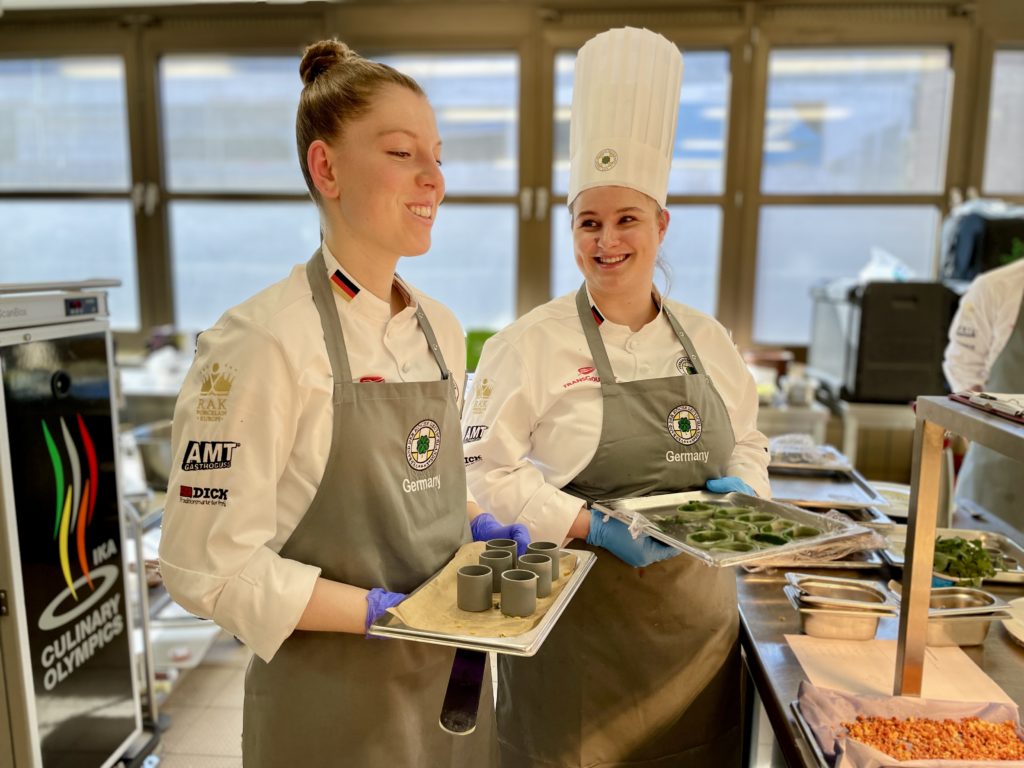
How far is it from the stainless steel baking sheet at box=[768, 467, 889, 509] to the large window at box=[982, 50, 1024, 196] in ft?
9.25

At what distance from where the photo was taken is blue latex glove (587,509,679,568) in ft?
4.80

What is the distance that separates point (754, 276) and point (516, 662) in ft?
10.9

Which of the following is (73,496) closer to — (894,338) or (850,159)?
(894,338)

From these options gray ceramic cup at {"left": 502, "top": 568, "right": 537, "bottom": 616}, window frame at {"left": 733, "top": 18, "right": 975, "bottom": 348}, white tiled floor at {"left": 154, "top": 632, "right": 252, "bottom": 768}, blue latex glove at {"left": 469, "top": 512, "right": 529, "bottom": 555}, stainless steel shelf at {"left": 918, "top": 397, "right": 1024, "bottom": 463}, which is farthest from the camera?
window frame at {"left": 733, "top": 18, "right": 975, "bottom": 348}

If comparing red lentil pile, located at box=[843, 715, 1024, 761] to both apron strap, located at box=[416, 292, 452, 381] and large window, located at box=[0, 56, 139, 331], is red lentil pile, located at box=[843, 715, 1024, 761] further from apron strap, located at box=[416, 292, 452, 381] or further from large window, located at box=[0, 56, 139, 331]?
large window, located at box=[0, 56, 139, 331]

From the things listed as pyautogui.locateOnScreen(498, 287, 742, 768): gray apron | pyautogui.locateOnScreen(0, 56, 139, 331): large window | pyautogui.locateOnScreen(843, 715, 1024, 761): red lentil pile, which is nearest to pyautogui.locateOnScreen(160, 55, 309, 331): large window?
pyautogui.locateOnScreen(0, 56, 139, 331): large window

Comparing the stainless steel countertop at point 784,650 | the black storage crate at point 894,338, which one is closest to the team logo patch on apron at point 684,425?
the stainless steel countertop at point 784,650

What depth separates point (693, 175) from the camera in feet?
14.5

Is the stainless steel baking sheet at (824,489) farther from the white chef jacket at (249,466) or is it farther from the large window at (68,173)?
the large window at (68,173)

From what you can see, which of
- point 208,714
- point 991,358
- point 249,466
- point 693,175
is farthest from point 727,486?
point 693,175

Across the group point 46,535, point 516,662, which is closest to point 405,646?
point 516,662

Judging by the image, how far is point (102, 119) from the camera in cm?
473

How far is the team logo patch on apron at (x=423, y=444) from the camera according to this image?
1234mm

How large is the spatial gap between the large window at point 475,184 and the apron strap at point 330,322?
3291mm
